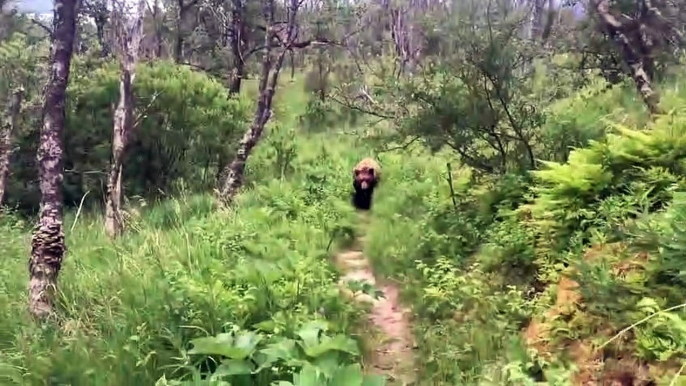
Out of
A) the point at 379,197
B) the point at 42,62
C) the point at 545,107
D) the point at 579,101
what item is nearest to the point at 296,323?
the point at 545,107

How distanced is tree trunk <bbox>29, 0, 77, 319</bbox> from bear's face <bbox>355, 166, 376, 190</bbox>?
5.45 m

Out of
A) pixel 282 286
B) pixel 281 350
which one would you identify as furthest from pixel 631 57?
pixel 281 350

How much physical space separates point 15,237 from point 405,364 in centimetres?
624

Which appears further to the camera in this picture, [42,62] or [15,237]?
[42,62]

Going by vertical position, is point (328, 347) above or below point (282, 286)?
above

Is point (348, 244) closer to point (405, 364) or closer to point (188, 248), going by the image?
point (188, 248)

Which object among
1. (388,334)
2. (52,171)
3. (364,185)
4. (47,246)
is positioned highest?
(52,171)

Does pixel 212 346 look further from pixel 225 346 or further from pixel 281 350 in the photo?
pixel 281 350

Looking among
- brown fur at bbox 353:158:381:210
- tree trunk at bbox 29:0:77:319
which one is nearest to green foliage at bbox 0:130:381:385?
tree trunk at bbox 29:0:77:319

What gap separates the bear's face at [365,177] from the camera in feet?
32.7

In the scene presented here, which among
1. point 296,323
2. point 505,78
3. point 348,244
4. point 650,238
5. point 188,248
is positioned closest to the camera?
point 650,238

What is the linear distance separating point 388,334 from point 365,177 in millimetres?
4843

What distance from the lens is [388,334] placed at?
5.35 metres

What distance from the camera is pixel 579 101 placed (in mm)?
9656
